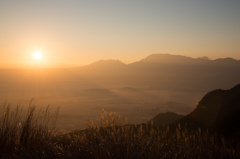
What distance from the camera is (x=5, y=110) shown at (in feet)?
12.5

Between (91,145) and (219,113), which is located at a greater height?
(91,145)

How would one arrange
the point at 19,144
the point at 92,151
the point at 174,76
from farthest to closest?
1. the point at 174,76
2. the point at 19,144
3. the point at 92,151

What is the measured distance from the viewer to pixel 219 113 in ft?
26.5

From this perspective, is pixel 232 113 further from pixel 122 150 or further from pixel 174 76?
pixel 174 76

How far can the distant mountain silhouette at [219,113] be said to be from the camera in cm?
689

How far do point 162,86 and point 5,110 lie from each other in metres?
159

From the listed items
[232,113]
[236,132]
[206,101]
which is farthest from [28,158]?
[206,101]

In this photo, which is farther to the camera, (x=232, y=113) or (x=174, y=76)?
(x=174, y=76)

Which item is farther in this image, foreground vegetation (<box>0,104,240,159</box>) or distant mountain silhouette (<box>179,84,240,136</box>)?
distant mountain silhouette (<box>179,84,240,136</box>)

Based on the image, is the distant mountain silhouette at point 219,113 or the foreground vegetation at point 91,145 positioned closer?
the foreground vegetation at point 91,145

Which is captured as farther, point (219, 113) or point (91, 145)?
point (219, 113)

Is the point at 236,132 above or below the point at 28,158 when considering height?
below

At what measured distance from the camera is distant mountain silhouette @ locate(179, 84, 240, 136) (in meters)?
6.89

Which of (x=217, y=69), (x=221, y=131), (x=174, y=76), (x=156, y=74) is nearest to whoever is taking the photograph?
(x=221, y=131)
